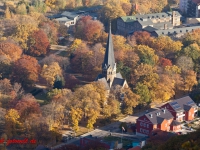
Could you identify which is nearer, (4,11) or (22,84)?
(22,84)

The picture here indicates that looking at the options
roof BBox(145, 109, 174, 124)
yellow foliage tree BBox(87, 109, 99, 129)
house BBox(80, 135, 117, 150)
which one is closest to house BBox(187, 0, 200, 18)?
roof BBox(145, 109, 174, 124)

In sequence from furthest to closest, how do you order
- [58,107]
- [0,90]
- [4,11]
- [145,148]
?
1. [4,11]
2. [0,90]
3. [58,107]
4. [145,148]

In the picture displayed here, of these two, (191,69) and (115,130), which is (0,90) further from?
(191,69)

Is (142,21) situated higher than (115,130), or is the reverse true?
(142,21)

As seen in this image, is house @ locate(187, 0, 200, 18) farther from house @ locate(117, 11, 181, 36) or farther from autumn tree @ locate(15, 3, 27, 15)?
autumn tree @ locate(15, 3, 27, 15)

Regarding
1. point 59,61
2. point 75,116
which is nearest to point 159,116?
point 75,116

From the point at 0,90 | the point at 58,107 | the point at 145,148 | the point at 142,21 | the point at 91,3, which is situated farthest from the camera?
the point at 91,3

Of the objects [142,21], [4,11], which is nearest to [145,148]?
[142,21]
